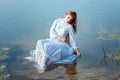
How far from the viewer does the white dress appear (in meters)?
7.38

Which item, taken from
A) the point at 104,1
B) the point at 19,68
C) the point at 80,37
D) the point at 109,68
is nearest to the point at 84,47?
the point at 80,37

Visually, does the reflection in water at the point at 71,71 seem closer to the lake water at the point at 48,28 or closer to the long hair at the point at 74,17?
the lake water at the point at 48,28

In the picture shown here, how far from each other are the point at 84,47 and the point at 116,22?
255cm

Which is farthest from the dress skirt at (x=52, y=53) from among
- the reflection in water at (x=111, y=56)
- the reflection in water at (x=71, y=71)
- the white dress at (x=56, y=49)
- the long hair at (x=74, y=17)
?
the reflection in water at (x=111, y=56)

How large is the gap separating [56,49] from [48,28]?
286 cm

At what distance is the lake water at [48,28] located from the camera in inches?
279

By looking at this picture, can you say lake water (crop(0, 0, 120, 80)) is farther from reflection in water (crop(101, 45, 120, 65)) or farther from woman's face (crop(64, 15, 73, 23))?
woman's face (crop(64, 15, 73, 23))

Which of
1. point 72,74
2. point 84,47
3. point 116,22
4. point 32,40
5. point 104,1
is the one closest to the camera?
point 72,74

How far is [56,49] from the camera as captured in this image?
761 centimetres

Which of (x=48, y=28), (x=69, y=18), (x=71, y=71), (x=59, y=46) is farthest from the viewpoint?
(x=48, y=28)

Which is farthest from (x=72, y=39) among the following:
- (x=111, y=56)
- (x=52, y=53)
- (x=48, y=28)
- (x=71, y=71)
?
(x=48, y=28)

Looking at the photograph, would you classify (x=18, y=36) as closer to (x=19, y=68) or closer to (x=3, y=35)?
(x=3, y=35)

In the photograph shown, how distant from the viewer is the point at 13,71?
720cm

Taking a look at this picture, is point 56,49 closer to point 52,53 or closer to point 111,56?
point 52,53
